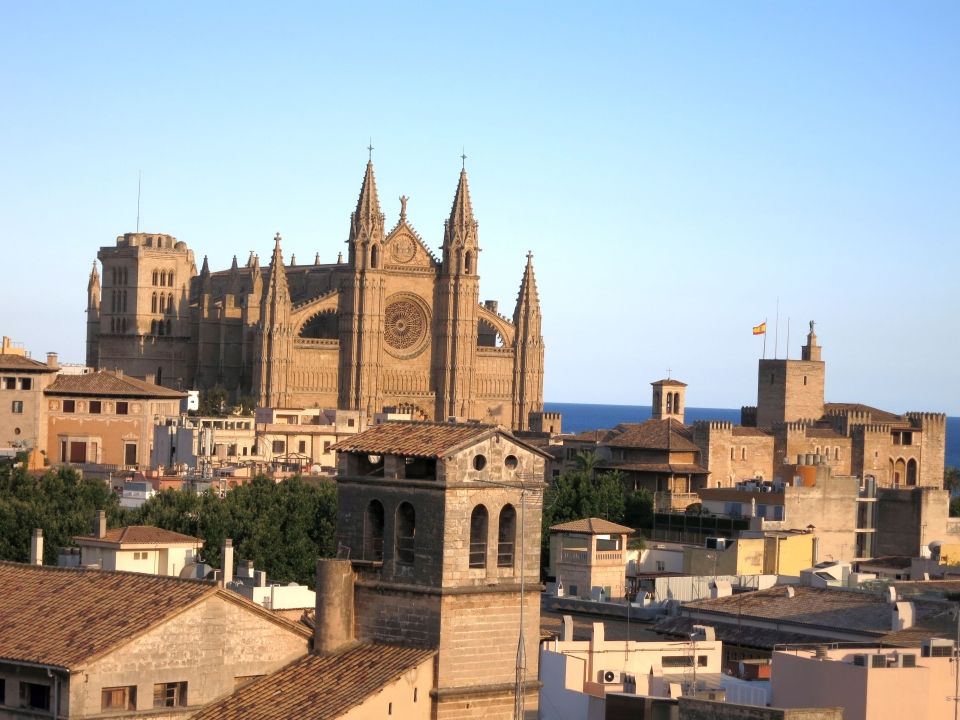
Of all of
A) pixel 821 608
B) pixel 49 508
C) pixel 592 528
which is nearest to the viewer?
pixel 821 608

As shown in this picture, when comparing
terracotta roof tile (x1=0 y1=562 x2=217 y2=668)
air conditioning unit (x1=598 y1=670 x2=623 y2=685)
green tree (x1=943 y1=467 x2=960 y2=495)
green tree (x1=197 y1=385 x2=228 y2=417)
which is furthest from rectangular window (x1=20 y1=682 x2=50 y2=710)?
green tree (x1=197 y1=385 x2=228 y2=417)

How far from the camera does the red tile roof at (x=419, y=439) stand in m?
31.4

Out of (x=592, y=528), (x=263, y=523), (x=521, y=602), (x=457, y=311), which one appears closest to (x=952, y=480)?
(x=457, y=311)

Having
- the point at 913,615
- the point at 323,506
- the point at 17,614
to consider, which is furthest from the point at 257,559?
the point at 17,614

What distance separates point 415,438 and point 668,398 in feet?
301

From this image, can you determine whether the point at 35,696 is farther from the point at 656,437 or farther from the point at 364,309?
the point at 364,309

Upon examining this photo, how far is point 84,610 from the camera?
3297cm

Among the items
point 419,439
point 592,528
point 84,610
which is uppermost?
point 419,439

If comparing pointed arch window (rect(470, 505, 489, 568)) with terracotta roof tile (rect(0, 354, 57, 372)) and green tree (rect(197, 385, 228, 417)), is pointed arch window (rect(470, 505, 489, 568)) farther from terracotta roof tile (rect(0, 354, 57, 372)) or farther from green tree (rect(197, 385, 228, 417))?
green tree (rect(197, 385, 228, 417))

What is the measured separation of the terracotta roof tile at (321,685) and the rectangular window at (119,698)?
91cm

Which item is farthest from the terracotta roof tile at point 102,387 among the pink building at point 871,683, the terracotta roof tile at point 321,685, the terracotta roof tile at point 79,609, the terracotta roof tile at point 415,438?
the terracotta roof tile at point 321,685

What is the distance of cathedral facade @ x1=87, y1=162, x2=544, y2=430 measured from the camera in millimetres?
137000

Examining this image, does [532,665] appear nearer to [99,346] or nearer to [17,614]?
[17,614]

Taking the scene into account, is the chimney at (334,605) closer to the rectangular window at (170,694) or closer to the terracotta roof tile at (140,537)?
the rectangular window at (170,694)
